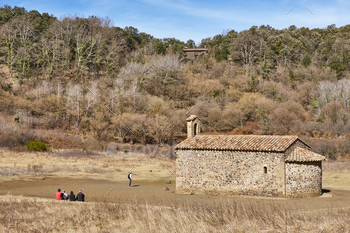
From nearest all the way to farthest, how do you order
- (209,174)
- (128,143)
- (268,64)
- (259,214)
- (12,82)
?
(259,214) → (209,174) → (128,143) → (12,82) → (268,64)

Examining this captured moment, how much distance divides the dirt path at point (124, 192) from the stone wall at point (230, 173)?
1.02 meters

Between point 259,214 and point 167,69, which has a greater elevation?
point 167,69

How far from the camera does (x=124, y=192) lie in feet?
81.6

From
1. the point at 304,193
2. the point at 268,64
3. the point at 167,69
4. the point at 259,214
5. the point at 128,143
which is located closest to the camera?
the point at 259,214

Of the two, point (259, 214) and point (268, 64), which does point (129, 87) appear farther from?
point (259, 214)

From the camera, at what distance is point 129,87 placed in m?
68.1

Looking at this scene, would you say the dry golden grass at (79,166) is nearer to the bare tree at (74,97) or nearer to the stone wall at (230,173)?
the stone wall at (230,173)

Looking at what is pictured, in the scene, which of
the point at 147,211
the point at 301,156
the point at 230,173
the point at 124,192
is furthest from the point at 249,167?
the point at 147,211

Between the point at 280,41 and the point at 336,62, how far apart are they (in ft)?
72.8

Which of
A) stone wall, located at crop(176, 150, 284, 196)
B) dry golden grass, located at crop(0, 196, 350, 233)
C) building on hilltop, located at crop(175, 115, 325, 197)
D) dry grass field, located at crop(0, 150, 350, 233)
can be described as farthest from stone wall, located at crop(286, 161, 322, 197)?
dry golden grass, located at crop(0, 196, 350, 233)

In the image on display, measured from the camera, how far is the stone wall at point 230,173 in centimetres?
2233

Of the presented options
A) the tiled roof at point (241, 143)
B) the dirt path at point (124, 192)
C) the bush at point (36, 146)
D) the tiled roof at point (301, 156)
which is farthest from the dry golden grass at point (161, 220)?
the bush at point (36, 146)

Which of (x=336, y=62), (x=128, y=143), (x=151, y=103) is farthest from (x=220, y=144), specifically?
(x=336, y=62)

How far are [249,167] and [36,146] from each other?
97.6ft
